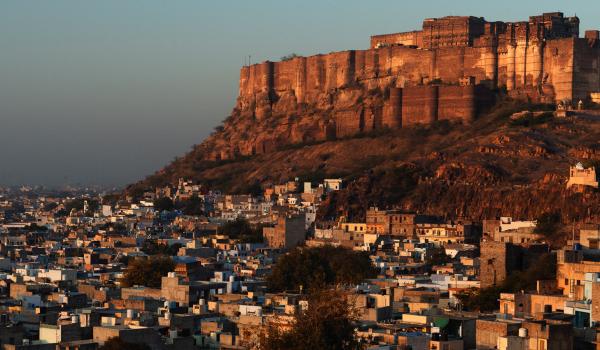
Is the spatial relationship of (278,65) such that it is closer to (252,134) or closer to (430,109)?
(252,134)

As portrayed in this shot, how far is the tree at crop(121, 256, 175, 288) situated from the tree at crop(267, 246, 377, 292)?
3.94m

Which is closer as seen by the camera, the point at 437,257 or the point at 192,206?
the point at 437,257

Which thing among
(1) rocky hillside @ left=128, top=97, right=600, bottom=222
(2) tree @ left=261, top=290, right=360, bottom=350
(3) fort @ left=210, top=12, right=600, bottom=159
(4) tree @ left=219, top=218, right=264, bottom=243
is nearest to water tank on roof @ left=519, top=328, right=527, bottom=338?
(2) tree @ left=261, top=290, right=360, bottom=350

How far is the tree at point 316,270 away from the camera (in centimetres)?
5181

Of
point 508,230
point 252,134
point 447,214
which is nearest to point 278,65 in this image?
point 252,134

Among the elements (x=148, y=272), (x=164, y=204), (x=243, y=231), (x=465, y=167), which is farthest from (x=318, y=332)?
(x=164, y=204)

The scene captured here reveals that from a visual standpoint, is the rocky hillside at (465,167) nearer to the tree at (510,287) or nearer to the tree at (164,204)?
the tree at (164,204)

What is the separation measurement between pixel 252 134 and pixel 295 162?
15926 mm

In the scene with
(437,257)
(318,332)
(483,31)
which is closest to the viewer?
(318,332)

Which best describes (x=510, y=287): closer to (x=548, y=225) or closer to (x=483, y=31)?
(x=548, y=225)

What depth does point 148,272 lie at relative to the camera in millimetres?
53906

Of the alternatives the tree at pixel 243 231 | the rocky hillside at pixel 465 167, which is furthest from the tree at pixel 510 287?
the tree at pixel 243 231

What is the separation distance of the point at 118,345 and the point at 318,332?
428 centimetres

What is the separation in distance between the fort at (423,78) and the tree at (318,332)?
69.8 m
